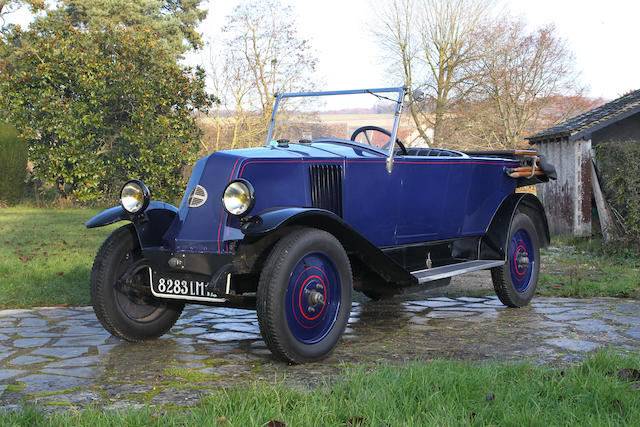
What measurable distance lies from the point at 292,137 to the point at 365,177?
0.94m

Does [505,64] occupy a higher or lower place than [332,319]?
higher

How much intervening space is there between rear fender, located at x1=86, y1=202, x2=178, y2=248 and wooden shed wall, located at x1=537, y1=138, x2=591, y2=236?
8.49 m

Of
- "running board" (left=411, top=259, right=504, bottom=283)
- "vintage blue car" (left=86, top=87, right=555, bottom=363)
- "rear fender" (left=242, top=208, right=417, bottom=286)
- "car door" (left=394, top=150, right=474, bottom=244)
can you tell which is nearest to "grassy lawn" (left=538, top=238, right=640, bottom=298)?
"vintage blue car" (left=86, top=87, right=555, bottom=363)

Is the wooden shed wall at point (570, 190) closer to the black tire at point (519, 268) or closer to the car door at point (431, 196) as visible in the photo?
the black tire at point (519, 268)

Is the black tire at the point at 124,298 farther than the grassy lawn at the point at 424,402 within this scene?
Yes

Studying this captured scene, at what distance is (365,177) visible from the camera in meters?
4.90

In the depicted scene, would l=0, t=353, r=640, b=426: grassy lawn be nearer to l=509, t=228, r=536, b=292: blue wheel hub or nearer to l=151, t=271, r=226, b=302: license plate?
l=151, t=271, r=226, b=302: license plate

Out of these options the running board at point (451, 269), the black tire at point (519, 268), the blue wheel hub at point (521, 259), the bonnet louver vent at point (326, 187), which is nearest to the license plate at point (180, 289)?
the bonnet louver vent at point (326, 187)

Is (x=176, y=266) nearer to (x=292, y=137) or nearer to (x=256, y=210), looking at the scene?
(x=256, y=210)

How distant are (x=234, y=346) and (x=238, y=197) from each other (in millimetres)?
1179

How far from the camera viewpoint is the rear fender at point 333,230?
3.86 m

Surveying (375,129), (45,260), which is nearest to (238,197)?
(375,129)

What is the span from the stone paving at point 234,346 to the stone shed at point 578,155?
5.93 m

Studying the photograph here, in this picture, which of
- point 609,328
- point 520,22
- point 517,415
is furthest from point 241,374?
point 520,22
